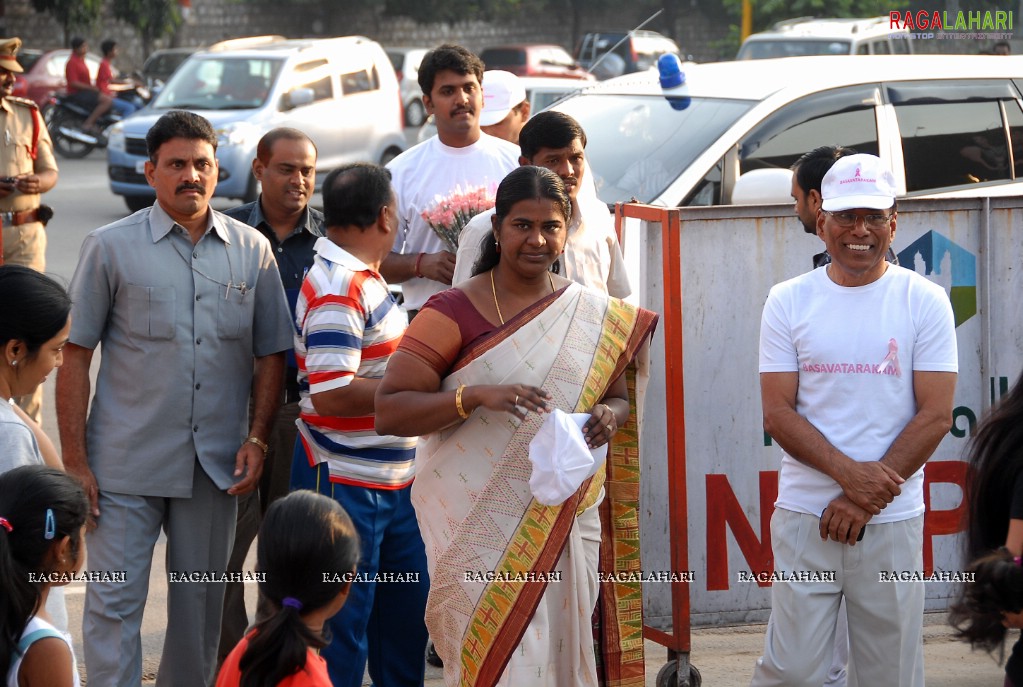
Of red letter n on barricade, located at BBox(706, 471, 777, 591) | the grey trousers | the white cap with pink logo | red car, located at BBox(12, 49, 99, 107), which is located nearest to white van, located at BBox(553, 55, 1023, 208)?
red letter n on barricade, located at BBox(706, 471, 777, 591)

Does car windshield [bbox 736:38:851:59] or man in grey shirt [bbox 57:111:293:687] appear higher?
car windshield [bbox 736:38:851:59]

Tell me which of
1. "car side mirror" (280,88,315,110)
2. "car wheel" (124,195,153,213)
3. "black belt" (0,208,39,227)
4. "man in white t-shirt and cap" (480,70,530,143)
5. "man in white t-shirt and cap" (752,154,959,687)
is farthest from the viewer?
"car side mirror" (280,88,315,110)

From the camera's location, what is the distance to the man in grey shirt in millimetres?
3945

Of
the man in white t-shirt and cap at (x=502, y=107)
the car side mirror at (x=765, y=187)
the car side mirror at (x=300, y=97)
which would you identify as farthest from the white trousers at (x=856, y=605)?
the car side mirror at (x=300, y=97)

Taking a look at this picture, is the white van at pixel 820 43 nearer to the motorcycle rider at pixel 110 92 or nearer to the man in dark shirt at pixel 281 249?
the motorcycle rider at pixel 110 92

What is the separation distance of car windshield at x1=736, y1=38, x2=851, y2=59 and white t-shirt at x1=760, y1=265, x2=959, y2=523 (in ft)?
47.4

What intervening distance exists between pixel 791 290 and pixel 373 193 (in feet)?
4.25

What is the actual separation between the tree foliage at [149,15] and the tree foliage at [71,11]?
0.60 metres

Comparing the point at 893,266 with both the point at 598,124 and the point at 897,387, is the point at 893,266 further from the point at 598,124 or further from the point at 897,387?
the point at 598,124

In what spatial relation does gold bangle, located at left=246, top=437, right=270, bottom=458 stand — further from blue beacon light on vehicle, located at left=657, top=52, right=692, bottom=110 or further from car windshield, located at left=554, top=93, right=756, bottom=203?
blue beacon light on vehicle, located at left=657, top=52, right=692, bottom=110

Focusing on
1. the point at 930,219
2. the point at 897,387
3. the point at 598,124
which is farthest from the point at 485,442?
the point at 598,124

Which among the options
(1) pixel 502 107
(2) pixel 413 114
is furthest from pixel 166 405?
(2) pixel 413 114

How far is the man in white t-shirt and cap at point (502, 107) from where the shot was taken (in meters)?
5.51

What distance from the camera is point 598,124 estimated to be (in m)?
6.85
